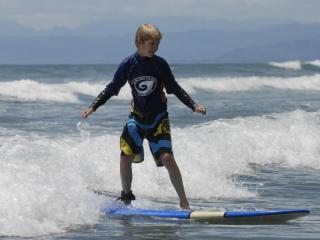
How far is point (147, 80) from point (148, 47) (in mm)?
333

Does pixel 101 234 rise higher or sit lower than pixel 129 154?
lower

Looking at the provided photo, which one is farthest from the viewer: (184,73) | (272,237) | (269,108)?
(184,73)

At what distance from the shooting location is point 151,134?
26.1 feet

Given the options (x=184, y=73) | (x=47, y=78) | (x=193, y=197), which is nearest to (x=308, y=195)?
(x=193, y=197)

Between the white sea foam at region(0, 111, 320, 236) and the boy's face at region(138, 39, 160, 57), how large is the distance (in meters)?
1.40

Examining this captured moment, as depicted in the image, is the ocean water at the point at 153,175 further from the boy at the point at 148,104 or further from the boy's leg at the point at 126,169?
the boy at the point at 148,104

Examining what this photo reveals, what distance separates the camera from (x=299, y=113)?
18.3 metres

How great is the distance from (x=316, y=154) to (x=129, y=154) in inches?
256

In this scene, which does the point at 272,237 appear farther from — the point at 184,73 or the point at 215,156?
the point at 184,73

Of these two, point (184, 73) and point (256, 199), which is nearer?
point (256, 199)

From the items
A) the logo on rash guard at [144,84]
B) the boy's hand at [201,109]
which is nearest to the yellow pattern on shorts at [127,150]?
the logo on rash guard at [144,84]

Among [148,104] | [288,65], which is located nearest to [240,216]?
[148,104]

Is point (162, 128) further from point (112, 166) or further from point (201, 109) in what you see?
point (112, 166)

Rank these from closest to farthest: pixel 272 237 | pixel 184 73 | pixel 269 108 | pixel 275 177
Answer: pixel 272 237
pixel 275 177
pixel 269 108
pixel 184 73
